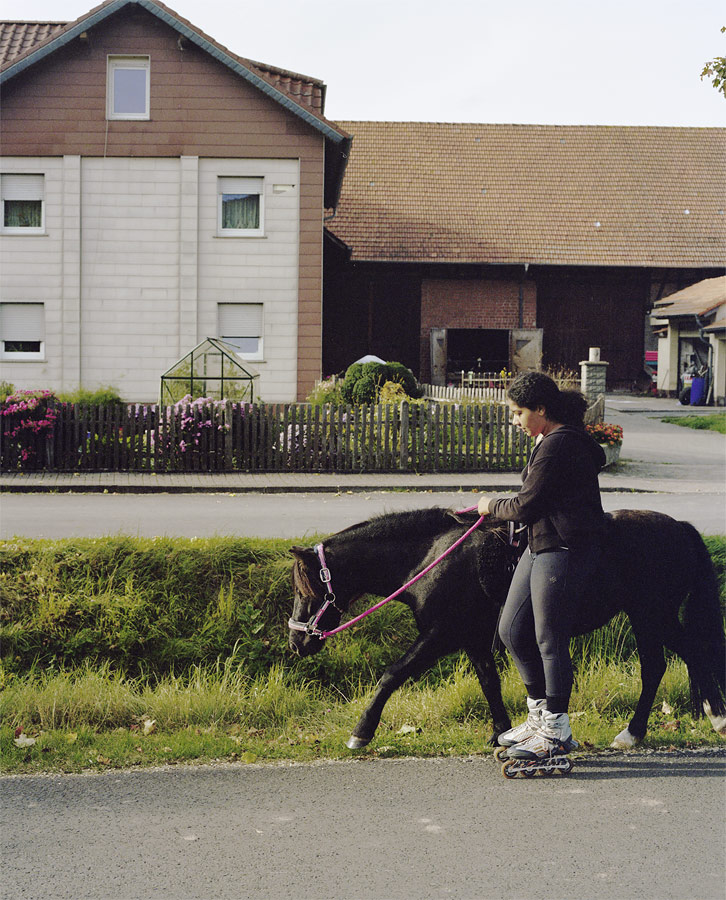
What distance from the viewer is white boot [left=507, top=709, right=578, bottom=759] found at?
532cm

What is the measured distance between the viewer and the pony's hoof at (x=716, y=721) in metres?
6.00

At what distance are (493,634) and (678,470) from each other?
50.3ft

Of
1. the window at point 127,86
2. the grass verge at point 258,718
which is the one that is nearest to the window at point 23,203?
the window at point 127,86

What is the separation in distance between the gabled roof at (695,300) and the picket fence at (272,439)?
62.5 ft

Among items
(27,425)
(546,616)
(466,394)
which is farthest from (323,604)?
(466,394)

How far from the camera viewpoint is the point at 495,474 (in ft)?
64.0

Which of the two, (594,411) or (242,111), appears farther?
(242,111)

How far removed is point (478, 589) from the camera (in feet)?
18.9

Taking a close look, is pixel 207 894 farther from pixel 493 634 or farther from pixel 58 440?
pixel 58 440

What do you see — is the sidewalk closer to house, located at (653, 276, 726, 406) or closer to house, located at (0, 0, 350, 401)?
house, located at (0, 0, 350, 401)

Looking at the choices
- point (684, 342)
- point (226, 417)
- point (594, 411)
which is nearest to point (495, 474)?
point (594, 411)

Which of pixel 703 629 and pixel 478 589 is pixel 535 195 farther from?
pixel 478 589

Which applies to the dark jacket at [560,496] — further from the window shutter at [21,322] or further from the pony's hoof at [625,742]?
the window shutter at [21,322]

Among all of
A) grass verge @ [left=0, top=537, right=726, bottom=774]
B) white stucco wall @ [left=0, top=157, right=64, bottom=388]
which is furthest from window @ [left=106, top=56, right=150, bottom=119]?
grass verge @ [left=0, top=537, right=726, bottom=774]
